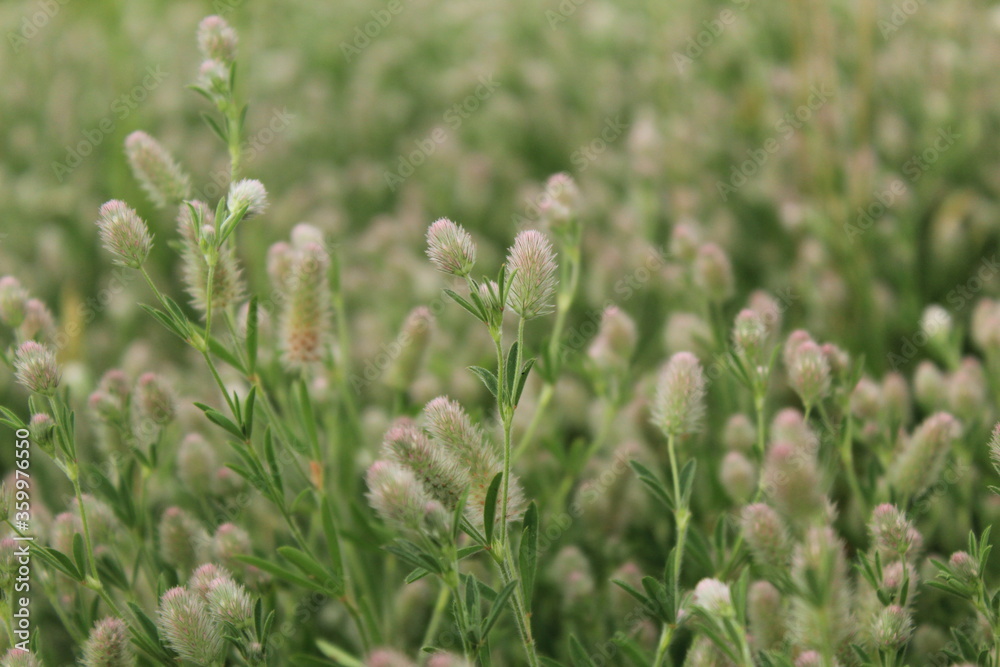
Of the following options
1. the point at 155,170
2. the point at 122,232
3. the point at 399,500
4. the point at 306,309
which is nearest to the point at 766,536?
the point at 399,500

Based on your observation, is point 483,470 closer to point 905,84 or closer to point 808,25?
point 905,84

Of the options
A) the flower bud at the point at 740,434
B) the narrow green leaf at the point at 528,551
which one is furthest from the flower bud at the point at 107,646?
the flower bud at the point at 740,434

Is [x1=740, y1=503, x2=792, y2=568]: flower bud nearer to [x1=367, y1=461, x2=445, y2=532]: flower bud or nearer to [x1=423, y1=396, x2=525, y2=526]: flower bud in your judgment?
[x1=423, y1=396, x2=525, y2=526]: flower bud


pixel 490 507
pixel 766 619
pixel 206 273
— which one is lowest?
pixel 766 619

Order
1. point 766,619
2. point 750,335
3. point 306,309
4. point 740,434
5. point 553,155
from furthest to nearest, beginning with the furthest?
point 553,155
point 740,434
point 306,309
point 750,335
point 766,619

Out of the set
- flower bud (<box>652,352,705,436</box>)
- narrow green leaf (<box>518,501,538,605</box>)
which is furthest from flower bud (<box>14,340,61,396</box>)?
flower bud (<box>652,352,705,436</box>)

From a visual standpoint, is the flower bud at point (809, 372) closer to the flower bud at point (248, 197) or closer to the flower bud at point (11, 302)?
the flower bud at point (248, 197)

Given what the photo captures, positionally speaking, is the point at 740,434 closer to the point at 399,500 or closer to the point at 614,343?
the point at 614,343

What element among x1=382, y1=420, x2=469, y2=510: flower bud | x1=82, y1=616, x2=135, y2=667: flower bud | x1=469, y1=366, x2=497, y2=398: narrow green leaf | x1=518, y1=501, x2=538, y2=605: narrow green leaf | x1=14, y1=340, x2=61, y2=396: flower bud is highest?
x1=14, y1=340, x2=61, y2=396: flower bud
